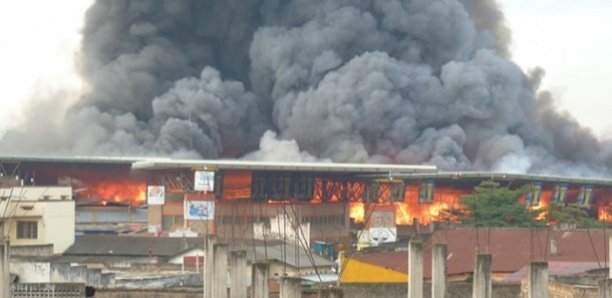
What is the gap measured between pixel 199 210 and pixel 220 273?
62778 millimetres

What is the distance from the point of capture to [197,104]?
151 meters

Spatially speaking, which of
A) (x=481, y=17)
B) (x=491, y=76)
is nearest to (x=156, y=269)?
(x=491, y=76)

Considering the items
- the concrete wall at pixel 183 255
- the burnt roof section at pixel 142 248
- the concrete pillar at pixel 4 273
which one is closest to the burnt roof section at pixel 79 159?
the burnt roof section at pixel 142 248

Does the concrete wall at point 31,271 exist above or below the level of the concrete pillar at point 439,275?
above

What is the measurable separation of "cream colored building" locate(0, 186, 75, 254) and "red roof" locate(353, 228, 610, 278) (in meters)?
22.8

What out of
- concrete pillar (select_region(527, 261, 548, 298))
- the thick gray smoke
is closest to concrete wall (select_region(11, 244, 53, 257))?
concrete pillar (select_region(527, 261, 548, 298))

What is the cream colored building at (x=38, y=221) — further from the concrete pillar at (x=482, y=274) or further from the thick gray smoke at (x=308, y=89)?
the thick gray smoke at (x=308, y=89)

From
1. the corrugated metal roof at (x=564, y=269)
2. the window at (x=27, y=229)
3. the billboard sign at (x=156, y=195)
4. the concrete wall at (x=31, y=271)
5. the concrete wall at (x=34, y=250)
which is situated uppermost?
the billboard sign at (x=156, y=195)

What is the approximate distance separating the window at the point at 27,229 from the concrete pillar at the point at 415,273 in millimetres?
40357

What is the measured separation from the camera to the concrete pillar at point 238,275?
44.3 metres

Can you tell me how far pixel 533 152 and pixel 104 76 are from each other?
43.1 metres

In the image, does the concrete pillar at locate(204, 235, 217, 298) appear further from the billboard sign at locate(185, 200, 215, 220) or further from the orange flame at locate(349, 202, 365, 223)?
the orange flame at locate(349, 202, 365, 223)

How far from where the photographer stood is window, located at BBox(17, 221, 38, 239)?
80775 millimetres

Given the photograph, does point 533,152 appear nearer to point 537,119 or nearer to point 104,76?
point 537,119
